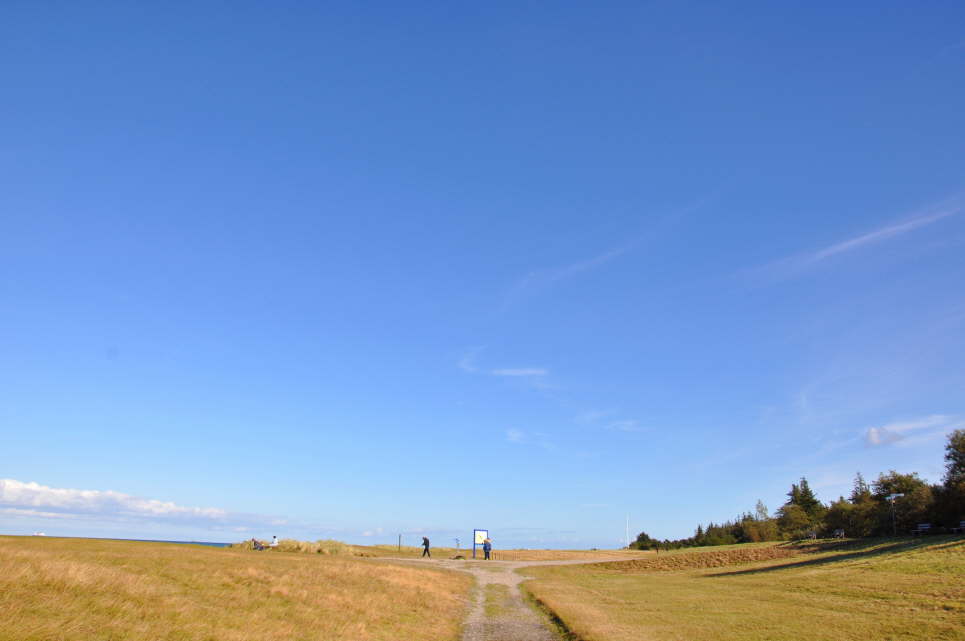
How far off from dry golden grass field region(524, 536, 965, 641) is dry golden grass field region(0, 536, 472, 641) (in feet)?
24.3

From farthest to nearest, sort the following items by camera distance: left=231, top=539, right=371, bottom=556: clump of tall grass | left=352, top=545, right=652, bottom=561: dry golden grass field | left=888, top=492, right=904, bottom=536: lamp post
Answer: left=352, top=545, right=652, bottom=561: dry golden grass field → left=888, top=492, right=904, bottom=536: lamp post → left=231, top=539, right=371, bottom=556: clump of tall grass

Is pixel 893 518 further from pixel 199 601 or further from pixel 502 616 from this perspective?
pixel 199 601

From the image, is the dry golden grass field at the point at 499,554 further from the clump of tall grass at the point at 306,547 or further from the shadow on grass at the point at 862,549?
the shadow on grass at the point at 862,549

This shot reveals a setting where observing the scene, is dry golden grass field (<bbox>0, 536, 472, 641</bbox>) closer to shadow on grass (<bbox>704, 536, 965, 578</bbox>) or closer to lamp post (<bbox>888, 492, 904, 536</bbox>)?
shadow on grass (<bbox>704, 536, 965, 578</bbox>)

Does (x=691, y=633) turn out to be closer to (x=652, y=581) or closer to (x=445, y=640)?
(x=445, y=640)

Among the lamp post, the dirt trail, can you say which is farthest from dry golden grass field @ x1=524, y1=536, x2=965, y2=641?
the lamp post

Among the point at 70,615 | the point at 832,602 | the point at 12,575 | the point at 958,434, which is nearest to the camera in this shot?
the point at 70,615

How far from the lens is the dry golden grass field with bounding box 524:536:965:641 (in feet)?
67.5

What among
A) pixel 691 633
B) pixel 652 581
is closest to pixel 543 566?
pixel 652 581

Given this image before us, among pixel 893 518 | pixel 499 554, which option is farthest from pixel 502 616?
pixel 893 518

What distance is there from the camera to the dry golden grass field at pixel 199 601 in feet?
48.5

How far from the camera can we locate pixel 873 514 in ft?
238

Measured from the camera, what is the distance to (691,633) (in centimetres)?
2173

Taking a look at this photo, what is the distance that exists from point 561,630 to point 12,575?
19.1 m
